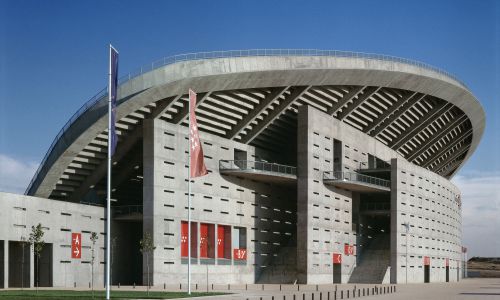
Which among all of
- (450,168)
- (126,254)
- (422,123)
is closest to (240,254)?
(126,254)

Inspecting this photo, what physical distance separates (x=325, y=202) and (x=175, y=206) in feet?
53.2

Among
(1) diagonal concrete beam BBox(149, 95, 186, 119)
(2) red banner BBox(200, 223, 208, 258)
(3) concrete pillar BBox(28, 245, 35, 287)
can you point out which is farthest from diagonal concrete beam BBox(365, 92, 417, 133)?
(3) concrete pillar BBox(28, 245, 35, 287)

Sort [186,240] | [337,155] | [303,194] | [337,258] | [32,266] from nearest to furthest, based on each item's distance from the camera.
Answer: [32,266] < [186,240] < [303,194] < [337,258] < [337,155]

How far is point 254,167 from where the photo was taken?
67312 mm

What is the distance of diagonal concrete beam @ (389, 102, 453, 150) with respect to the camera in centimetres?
8047

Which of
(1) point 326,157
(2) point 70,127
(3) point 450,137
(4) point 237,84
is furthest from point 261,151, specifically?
(3) point 450,137

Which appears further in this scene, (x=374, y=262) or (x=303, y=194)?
(x=374, y=262)

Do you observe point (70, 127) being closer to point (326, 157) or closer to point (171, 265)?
point (171, 265)

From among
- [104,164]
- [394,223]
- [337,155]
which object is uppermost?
[337,155]

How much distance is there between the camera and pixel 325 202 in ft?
231

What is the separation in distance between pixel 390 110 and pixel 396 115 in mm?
2477

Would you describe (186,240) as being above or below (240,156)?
below

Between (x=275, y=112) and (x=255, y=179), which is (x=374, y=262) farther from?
(x=275, y=112)

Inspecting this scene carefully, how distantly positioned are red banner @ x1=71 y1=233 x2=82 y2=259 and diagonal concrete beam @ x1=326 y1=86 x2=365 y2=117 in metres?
25.5
